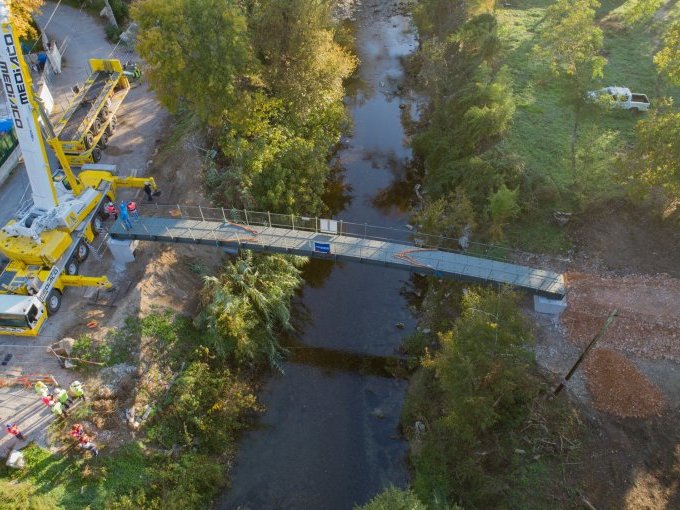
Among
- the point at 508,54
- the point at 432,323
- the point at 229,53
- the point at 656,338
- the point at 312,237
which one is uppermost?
the point at 229,53

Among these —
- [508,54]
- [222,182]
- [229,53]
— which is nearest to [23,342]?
[222,182]

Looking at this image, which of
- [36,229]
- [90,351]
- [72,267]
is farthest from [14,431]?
[36,229]

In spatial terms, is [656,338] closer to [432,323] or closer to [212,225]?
[432,323]

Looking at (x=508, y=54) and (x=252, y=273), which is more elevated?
(x=508, y=54)

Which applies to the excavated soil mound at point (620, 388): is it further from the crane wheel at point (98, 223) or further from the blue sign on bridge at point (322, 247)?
the crane wheel at point (98, 223)

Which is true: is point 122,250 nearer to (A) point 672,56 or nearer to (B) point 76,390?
(B) point 76,390

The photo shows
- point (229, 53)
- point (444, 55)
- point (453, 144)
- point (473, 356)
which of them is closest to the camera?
point (473, 356)

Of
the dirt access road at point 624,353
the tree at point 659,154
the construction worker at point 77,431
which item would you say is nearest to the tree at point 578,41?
the tree at point 659,154
